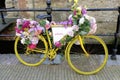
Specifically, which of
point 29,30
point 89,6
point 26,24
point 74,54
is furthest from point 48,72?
point 89,6

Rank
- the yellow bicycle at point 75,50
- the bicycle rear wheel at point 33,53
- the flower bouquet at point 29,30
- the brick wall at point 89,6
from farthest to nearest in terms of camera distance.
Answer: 1. the brick wall at point 89,6
2. the bicycle rear wheel at point 33,53
3. the flower bouquet at point 29,30
4. the yellow bicycle at point 75,50

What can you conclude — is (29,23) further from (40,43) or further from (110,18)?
(110,18)

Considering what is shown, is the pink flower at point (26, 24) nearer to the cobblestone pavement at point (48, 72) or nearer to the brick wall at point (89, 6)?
the cobblestone pavement at point (48, 72)

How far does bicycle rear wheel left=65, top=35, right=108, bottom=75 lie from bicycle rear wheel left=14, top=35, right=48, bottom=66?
19.2 inches

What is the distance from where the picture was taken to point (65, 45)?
4656 millimetres

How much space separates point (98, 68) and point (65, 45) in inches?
27.6

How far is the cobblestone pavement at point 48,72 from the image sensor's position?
14.4 ft

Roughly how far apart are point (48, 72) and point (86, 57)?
2.64 feet

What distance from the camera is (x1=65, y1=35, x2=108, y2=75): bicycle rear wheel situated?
14.6 ft

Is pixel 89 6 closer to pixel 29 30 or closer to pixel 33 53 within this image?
pixel 33 53

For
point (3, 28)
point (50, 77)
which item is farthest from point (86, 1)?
point (50, 77)

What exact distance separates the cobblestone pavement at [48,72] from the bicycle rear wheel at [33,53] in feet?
0.39

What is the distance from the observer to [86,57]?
4906 mm

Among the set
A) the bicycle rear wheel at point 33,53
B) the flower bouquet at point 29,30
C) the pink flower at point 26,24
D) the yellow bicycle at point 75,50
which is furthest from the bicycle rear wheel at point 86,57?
the pink flower at point 26,24
